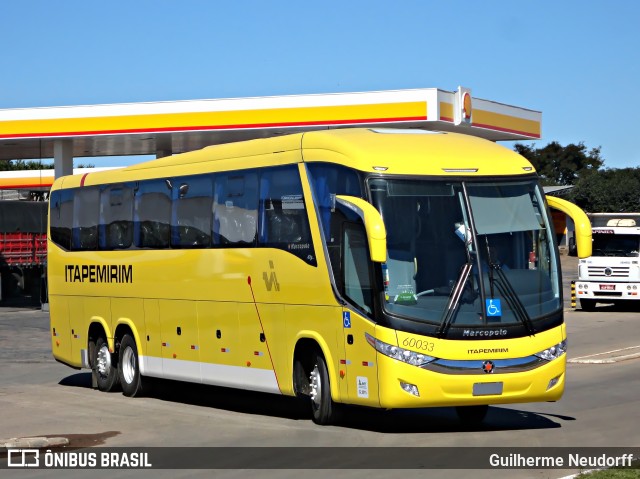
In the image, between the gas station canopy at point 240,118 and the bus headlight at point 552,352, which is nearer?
the bus headlight at point 552,352

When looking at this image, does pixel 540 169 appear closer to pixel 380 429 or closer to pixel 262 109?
pixel 262 109

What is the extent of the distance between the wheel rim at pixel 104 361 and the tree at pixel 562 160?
98523 mm

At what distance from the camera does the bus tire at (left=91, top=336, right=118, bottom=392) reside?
19.8 metres

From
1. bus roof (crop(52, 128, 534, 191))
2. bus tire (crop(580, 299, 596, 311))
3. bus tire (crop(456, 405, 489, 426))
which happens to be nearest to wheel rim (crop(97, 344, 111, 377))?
bus roof (crop(52, 128, 534, 191))

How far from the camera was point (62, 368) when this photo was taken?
948 inches

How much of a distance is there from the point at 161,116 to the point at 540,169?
8209cm

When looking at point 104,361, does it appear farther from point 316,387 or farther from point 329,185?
point 329,185

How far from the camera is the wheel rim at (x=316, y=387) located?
14539 millimetres

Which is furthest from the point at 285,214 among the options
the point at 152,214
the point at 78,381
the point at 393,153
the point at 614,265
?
the point at 614,265

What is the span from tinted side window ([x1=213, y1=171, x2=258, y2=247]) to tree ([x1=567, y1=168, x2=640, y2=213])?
81.0 metres

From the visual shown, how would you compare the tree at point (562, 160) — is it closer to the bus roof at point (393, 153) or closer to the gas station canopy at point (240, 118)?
the gas station canopy at point (240, 118)

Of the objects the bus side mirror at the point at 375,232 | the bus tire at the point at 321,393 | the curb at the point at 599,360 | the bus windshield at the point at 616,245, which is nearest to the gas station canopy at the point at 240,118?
the bus windshield at the point at 616,245

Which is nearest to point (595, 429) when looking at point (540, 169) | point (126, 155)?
point (126, 155)

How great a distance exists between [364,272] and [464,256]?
1140 mm
